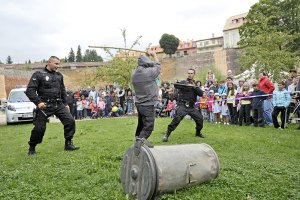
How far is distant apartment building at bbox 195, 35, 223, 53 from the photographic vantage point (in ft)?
389

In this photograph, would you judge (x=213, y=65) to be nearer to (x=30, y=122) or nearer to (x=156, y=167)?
(x=30, y=122)

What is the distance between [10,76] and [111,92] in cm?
3862

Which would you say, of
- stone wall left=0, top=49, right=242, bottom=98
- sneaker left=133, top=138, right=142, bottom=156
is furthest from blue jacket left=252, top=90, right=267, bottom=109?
stone wall left=0, top=49, right=242, bottom=98

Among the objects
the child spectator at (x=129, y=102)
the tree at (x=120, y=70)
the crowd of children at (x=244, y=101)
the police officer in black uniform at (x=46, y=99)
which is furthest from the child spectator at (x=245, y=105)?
the tree at (x=120, y=70)

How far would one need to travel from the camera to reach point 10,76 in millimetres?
57188

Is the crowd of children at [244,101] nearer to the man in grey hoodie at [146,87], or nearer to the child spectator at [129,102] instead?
the man in grey hoodie at [146,87]

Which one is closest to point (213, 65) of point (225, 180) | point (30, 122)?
point (30, 122)

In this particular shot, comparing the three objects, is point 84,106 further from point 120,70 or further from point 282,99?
point 282,99

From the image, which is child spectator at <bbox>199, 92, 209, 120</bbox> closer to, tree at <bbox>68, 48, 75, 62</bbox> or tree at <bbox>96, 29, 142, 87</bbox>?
tree at <bbox>96, 29, 142, 87</bbox>

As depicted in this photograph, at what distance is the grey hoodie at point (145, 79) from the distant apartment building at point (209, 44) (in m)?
112

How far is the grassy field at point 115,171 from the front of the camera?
4926 mm

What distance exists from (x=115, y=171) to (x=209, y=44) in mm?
119074

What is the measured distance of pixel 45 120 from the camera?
26.3ft

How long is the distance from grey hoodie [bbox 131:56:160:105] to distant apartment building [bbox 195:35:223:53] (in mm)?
111710
